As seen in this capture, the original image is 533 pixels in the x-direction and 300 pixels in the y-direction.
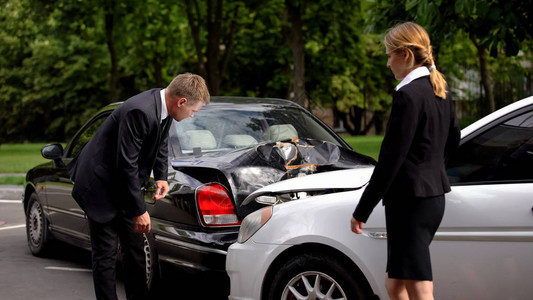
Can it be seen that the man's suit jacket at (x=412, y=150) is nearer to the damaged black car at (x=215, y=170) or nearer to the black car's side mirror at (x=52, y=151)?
the damaged black car at (x=215, y=170)

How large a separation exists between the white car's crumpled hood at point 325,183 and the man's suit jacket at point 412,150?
918 millimetres

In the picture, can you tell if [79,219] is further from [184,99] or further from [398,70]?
[398,70]

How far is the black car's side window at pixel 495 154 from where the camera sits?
12.1ft

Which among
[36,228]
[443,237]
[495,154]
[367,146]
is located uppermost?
[495,154]

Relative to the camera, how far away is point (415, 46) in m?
3.20

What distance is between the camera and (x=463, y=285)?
3.62 m

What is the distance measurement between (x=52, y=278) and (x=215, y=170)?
2442 millimetres

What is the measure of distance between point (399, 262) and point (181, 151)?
2.87 m

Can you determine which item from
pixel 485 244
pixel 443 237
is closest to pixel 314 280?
pixel 443 237

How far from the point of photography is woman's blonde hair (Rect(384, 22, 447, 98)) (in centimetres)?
319

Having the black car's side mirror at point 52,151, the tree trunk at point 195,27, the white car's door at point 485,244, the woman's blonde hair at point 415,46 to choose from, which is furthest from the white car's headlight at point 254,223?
the tree trunk at point 195,27

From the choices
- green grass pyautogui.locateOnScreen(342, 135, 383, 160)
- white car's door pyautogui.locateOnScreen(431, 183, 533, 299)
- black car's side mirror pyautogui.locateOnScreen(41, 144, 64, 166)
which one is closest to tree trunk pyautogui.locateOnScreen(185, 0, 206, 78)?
green grass pyautogui.locateOnScreen(342, 135, 383, 160)

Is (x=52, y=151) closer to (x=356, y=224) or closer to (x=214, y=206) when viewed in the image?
(x=214, y=206)

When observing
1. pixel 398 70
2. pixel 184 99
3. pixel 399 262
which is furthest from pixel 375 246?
pixel 184 99
